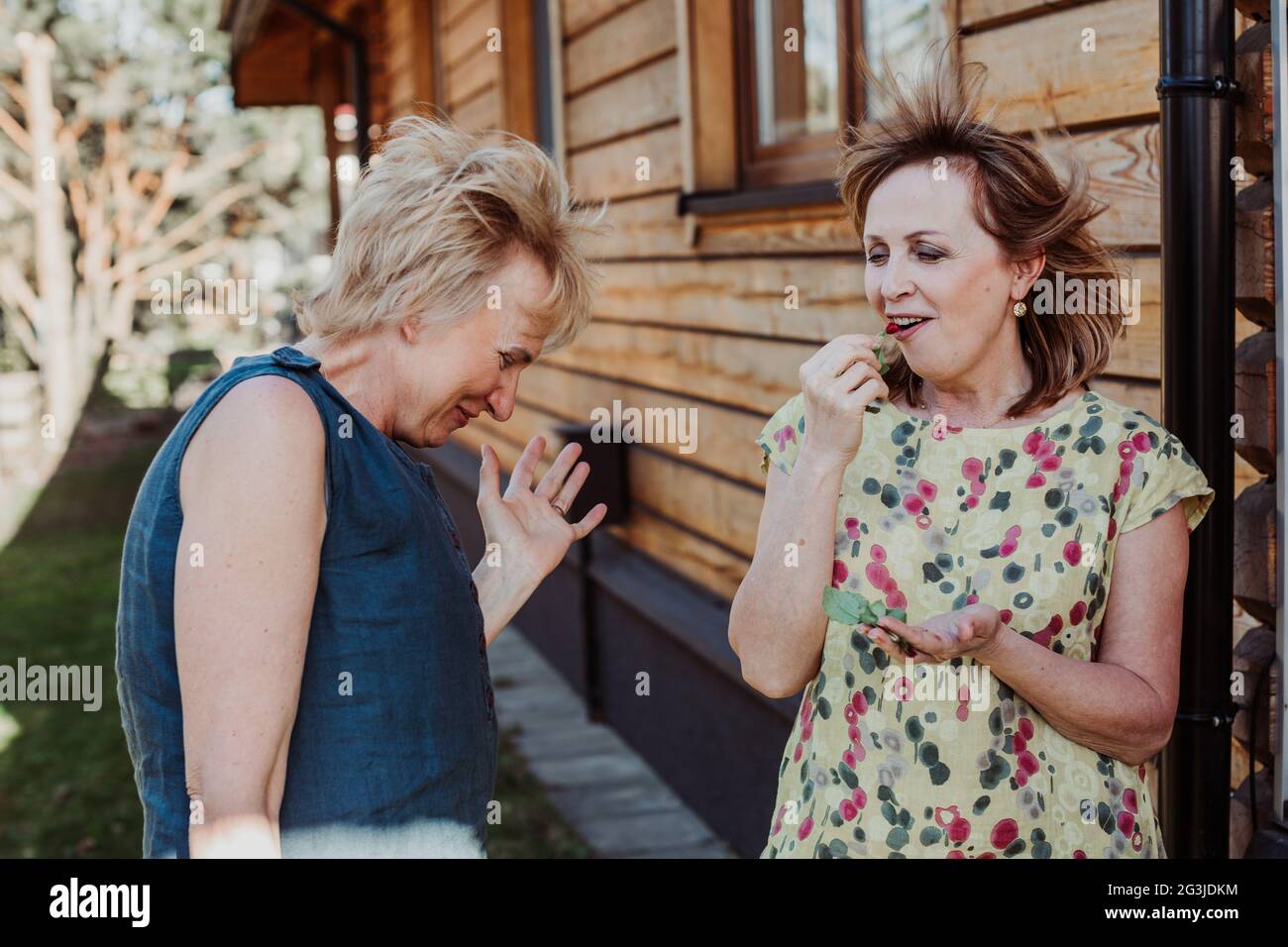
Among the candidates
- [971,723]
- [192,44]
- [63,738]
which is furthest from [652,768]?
[971,723]

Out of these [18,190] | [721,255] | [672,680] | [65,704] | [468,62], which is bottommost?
[65,704]

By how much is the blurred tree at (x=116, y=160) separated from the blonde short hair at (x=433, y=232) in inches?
643

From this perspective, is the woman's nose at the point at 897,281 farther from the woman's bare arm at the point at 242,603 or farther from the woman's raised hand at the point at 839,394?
the woman's bare arm at the point at 242,603

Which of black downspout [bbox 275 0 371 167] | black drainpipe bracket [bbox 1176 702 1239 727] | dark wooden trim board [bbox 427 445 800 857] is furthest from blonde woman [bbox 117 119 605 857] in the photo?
black downspout [bbox 275 0 371 167]

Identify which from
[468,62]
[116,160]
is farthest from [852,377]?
[116,160]

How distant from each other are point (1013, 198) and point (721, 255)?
256cm

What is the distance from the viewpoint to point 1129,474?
1.73 meters

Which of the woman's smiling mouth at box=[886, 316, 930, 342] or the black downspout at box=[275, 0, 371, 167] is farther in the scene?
the black downspout at box=[275, 0, 371, 167]

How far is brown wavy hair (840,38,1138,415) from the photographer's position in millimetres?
1754

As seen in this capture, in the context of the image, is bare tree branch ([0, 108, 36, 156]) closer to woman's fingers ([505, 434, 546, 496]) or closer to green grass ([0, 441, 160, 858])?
green grass ([0, 441, 160, 858])

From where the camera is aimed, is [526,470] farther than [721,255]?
No

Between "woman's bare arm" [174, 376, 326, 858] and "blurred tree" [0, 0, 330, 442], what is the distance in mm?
16549

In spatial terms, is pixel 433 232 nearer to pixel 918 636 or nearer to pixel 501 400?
pixel 501 400

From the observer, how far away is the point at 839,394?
1.65m
